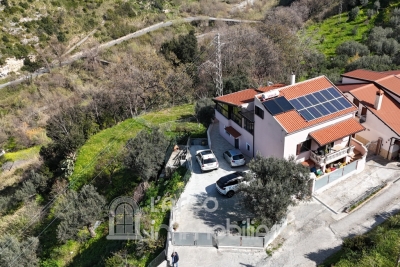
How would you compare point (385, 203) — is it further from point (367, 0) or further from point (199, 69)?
point (367, 0)

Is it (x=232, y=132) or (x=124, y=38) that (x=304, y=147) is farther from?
(x=124, y=38)

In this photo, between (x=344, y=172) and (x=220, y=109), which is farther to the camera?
(x=220, y=109)

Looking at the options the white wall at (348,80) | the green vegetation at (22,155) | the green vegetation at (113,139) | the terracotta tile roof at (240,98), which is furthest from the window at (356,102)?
the green vegetation at (22,155)

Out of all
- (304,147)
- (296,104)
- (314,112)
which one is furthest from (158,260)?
(314,112)

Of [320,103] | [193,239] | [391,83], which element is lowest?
[193,239]

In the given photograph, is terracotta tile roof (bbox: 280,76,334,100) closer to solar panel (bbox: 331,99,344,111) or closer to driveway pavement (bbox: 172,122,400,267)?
solar panel (bbox: 331,99,344,111)

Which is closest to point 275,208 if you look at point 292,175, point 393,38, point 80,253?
point 292,175
